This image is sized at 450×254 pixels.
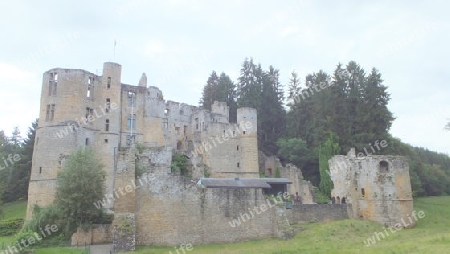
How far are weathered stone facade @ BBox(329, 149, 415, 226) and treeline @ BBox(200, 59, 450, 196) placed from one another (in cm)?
1159

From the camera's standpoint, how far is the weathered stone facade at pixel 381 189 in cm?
3111

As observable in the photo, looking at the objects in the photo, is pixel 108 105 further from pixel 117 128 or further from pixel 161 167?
pixel 161 167

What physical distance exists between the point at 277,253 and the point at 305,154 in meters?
31.0

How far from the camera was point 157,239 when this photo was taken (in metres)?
24.8

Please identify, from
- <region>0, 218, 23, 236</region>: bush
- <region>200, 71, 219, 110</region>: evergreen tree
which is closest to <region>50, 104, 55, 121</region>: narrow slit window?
<region>0, 218, 23, 236</region>: bush

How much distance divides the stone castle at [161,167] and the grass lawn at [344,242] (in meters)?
1.29

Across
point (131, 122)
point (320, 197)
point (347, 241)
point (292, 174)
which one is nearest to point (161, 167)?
point (347, 241)

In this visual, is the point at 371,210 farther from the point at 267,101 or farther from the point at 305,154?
the point at 267,101

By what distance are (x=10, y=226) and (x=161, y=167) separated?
20942mm

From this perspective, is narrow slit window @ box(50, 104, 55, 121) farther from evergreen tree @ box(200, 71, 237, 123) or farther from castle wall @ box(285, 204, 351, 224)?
evergreen tree @ box(200, 71, 237, 123)

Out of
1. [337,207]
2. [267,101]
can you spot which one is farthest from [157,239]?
[267,101]

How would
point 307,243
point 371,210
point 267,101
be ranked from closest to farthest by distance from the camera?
point 307,243 → point 371,210 → point 267,101

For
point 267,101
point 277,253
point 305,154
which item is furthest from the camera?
point 267,101

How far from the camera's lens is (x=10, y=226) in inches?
1447
